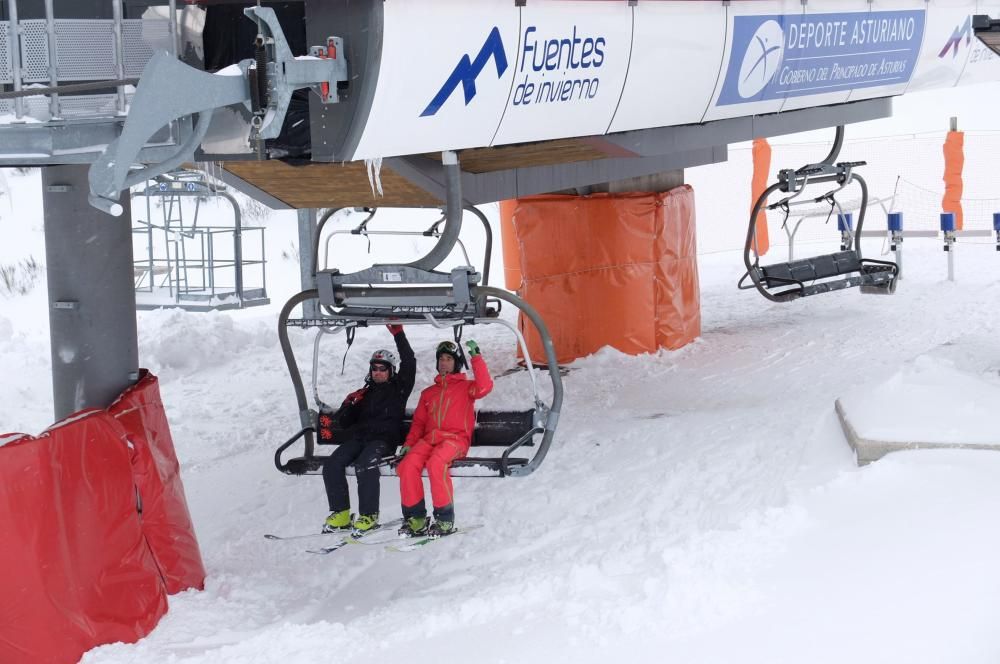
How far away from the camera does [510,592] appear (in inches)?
266

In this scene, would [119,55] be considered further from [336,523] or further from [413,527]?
[413,527]

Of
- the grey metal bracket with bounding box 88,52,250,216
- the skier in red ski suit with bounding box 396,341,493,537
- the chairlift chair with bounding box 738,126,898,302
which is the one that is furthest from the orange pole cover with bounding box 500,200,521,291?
the grey metal bracket with bounding box 88,52,250,216

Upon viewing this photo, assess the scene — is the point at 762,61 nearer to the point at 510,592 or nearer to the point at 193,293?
the point at 510,592

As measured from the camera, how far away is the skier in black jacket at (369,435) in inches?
310

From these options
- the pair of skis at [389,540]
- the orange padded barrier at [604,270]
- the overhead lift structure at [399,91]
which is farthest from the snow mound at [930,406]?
the orange padded barrier at [604,270]

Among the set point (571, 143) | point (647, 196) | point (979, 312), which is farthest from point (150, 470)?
point (979, 312)

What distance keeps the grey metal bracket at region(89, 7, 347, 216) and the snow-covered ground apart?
2.55 metres

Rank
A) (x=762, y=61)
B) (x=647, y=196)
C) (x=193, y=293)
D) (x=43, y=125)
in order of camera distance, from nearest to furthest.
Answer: (x=43, y=125), (x=762, y=61), (x=647, y=196), (x=193, y=293)

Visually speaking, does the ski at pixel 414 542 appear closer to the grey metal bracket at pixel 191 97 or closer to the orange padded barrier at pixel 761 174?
the grey metal bracket at pixel 191 97

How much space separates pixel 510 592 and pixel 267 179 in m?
4.26

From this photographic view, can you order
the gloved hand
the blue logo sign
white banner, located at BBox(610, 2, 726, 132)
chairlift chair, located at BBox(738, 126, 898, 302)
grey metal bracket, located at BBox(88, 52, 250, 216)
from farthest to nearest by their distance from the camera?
chairlift chair, located at BBox(738, 126, 898, 302)
the blue logo sign
the gloved hand
white banner, located at BBox(610, 2, 726, 132)
grey metal bracket, located at BBox(88, 52, 250, 216)

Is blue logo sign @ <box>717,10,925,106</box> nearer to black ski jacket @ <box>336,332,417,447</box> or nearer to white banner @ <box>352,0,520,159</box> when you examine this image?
white banner @ <box>352,0,520,159</box>

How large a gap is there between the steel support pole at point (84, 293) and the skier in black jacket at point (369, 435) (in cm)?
152

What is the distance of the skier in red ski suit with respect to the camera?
7812mm
